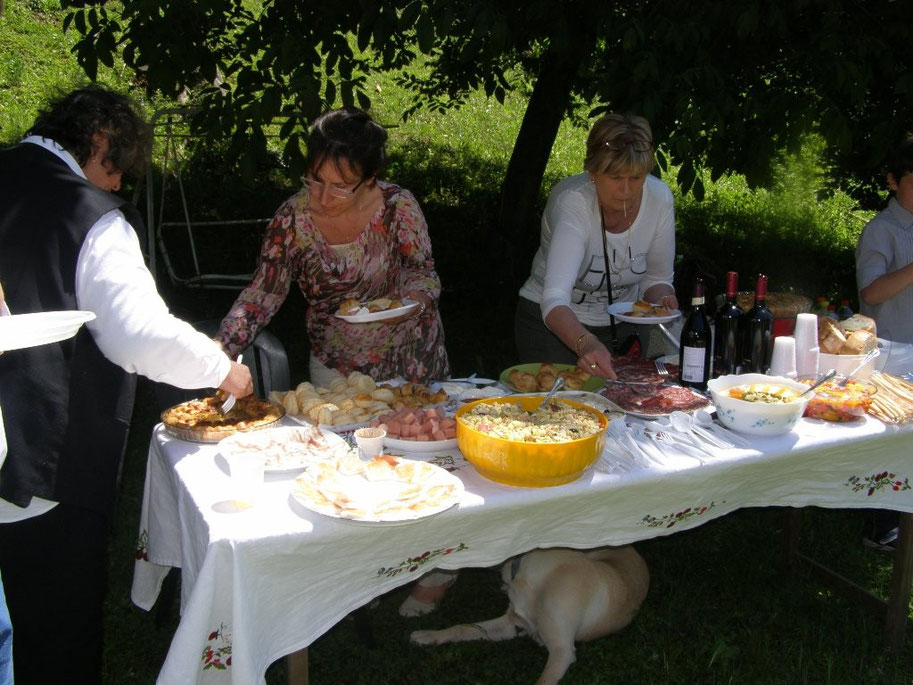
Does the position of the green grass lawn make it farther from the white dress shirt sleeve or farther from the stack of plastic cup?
the stack of plastic cup

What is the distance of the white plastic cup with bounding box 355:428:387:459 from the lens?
2148 mm

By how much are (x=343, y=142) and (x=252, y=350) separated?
968 millimetres

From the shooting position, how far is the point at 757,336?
283cm

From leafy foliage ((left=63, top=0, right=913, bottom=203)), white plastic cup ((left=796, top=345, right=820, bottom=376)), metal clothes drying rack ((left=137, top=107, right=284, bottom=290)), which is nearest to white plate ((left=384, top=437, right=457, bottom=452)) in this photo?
white plastic cup ((left=796, top=345, right=820, bottom=376))

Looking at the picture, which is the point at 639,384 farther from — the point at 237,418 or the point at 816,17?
the point at 816,17

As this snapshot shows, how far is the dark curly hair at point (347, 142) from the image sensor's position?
2.80m

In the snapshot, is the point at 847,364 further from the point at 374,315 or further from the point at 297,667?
the point at 297,667

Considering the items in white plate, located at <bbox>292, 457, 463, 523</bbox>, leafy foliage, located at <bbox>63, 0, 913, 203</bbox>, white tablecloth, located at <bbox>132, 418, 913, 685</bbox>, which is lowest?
white tablecloth, located at <bbox>132, 418, 913, 685</bbox>

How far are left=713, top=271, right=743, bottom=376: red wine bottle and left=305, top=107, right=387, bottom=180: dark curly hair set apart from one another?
126cm

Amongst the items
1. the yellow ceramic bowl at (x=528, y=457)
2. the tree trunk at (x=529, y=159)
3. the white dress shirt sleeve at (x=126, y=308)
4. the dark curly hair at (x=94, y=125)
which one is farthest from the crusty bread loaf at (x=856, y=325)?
the tree trunk at (x=529, y=159)

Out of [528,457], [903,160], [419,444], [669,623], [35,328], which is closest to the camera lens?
[35,328]

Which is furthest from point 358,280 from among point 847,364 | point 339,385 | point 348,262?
point 847,364

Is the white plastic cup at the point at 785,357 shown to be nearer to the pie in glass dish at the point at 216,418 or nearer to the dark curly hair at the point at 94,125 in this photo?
the pie in glass dish at the point at 216,418

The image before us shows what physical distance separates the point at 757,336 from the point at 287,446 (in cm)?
160
